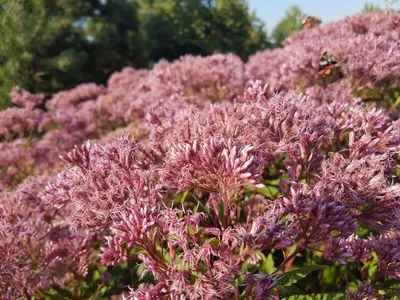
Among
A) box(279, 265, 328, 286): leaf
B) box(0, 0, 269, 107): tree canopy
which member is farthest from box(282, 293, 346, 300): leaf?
box(0, 0, 269, 107): tree canopy

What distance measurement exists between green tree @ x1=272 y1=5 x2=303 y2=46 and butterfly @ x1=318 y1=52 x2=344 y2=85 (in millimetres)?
36192

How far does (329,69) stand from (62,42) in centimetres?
1905

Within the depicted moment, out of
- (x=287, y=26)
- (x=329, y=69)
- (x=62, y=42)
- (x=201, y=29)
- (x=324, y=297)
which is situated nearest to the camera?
(x=324, y=297)

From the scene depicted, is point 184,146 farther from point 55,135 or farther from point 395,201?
point 55,135

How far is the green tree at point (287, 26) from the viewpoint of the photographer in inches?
1679

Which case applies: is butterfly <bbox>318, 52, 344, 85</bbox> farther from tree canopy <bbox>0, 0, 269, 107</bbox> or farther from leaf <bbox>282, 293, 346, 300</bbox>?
tree canopy <bbox>0, 0, 269, 107</bbox>

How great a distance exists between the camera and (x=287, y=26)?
1839 inches

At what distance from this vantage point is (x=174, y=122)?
2.93 meters

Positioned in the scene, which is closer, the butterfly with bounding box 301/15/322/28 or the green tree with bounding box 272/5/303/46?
the butterfly with bounding box 301/15/322/28

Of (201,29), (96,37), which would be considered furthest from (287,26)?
(96,37)

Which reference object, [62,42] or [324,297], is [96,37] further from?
[324,297]

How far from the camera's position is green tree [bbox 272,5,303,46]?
42656 mm

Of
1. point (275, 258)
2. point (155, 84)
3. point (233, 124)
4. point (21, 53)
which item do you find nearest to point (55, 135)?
point (155, 84)

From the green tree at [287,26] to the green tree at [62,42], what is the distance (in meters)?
19.7
